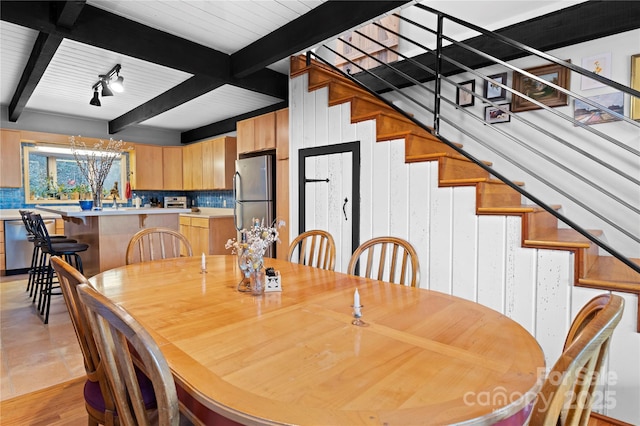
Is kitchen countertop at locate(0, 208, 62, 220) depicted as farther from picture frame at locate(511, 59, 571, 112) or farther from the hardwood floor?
picture frame at locate(511, 59, 571, 112)

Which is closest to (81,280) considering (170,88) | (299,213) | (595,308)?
(595,308)

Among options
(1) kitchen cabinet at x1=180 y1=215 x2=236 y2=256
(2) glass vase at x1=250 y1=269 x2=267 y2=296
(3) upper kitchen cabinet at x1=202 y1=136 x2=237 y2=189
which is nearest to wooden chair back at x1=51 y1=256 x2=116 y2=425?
(2) glass vase at x1=250 y1=269 x2=267 y2=296

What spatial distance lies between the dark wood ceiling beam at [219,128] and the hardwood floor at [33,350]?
3606 millimetres

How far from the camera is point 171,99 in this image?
4.50 m

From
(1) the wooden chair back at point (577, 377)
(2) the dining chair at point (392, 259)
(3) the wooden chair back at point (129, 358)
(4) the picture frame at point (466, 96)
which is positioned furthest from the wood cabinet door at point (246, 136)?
(1) the wooden chair back at point (577, 377)

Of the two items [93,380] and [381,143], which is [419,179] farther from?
[93,380]

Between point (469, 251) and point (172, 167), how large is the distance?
5.79 m

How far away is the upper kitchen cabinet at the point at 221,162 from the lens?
5.64 meters

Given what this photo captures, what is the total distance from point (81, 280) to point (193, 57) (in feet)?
9.25

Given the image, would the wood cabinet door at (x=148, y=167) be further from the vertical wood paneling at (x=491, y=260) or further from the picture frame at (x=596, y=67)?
the picture frame at (x=596, y=67)

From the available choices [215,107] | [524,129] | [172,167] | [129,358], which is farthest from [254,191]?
[129,358]

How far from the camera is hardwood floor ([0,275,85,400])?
2207 millimetres

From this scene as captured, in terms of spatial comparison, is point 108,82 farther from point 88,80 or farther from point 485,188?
point 485,188

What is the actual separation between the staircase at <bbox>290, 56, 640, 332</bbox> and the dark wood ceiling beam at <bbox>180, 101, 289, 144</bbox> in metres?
1.59
